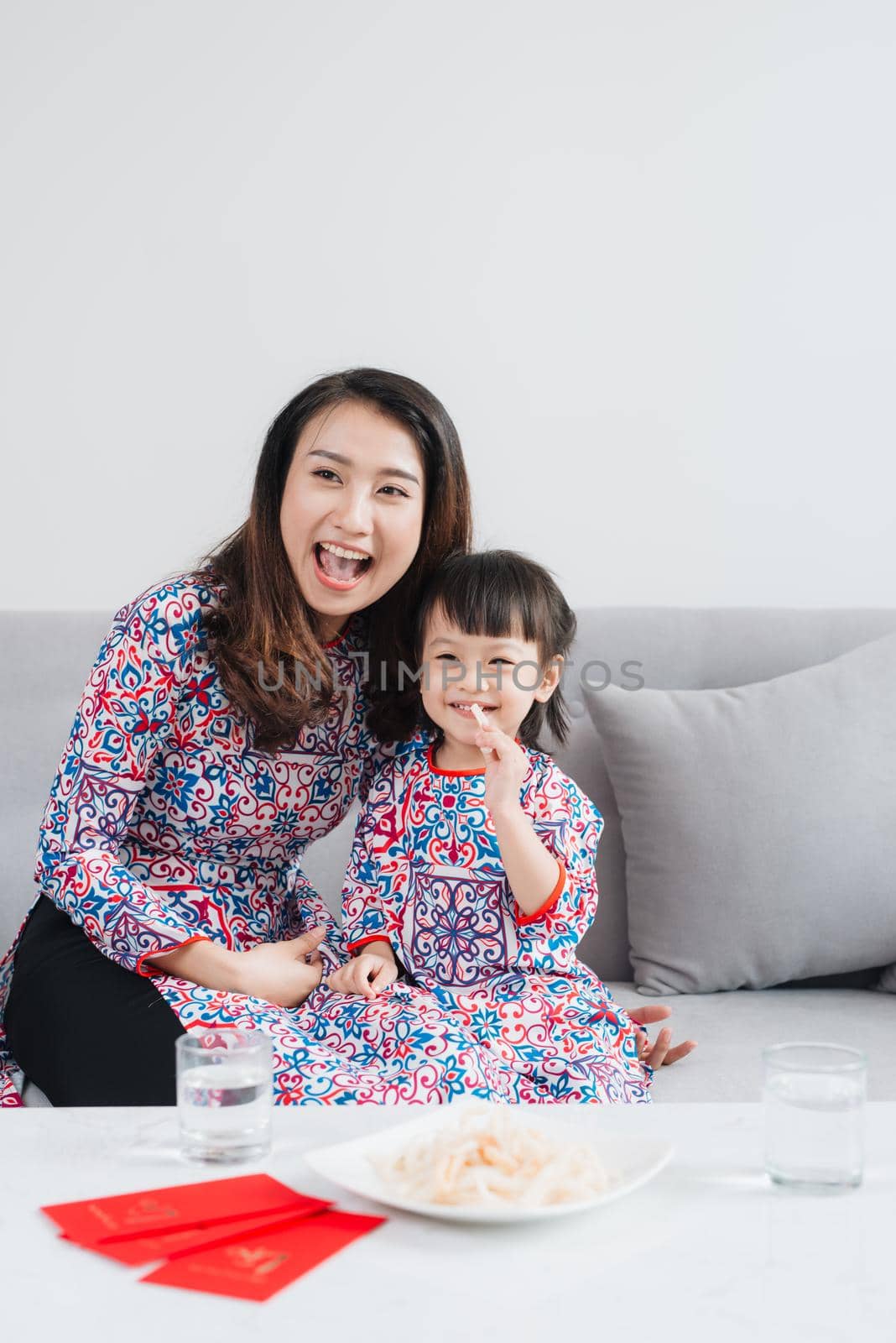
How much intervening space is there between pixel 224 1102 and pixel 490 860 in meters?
0.75

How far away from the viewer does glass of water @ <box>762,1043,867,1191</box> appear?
0.86 meters

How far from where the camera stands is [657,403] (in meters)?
2.49

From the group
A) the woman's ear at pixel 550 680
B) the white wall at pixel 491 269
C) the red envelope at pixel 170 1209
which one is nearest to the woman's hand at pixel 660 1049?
the woman's ear at pixel 550 680

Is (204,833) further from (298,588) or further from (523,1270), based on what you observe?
(523,1270)

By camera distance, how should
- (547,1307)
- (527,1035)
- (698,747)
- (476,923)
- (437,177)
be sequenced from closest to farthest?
1. (547,1307)
2. (527,1035)
3. (476,923)
4. (698,747)
5. (437,177)

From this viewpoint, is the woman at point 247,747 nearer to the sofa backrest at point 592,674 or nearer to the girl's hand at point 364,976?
the girl's hand at point 364,976

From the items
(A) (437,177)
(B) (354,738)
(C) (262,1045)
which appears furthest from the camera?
(A) (437,177)

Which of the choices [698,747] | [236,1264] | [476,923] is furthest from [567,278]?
[236,1264]

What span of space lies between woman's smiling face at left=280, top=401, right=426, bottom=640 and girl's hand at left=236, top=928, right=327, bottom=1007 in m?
0.42

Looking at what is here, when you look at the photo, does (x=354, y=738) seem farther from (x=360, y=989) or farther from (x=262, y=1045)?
(x=262, y=1045)

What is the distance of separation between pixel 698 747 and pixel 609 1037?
51cm

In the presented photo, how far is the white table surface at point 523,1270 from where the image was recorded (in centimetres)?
69

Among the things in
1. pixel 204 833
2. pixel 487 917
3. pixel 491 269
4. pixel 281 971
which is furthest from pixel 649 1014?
pixel 491 269

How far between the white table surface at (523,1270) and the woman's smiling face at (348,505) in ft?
2.80
